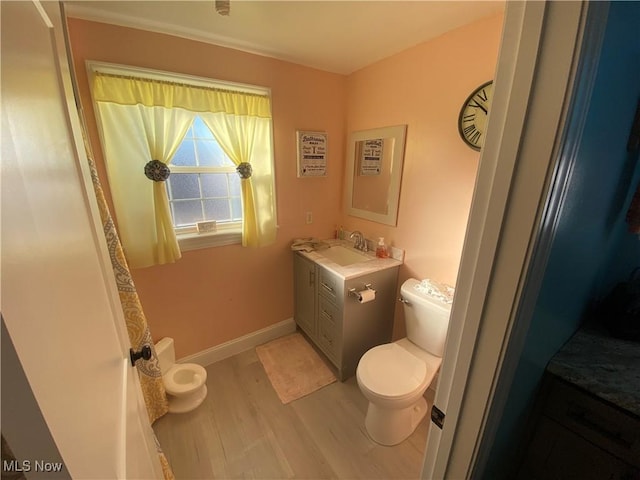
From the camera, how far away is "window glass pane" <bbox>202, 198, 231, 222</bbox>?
77.7 inches

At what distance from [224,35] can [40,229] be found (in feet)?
5.85

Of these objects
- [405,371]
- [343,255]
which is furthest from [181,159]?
[405,371]

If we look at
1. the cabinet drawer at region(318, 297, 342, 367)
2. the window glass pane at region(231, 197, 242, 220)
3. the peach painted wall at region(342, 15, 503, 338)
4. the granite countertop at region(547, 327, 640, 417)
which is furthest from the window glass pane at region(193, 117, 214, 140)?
the granite countertop at region(547, 327, 640, 417)

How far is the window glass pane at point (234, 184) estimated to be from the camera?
2017mm

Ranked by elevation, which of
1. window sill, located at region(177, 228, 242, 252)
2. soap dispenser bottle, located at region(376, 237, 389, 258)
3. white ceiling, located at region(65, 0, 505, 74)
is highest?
white ceiling, located at region(65, 0, 505, 74)

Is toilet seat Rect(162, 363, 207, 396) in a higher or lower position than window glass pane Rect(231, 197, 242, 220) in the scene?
lower

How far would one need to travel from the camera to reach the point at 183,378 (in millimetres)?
1819

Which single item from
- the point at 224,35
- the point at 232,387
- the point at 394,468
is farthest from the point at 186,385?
the point at 224,35

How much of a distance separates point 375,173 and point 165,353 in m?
2.05

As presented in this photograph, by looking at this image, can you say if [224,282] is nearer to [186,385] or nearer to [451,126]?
[186,385]

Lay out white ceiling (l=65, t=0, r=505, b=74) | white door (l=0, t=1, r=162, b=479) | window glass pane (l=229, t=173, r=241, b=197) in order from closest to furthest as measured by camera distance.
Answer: white door (l=0, t=1, r=162, b=479) → white ceiling (l=65, t=0, r=505, b=74) → window glass pane (l=229, t=173, r=241, b=197)

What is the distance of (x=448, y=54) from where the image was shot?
4.91ft

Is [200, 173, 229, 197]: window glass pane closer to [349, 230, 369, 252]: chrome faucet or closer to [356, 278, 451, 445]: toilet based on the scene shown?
[349, 230, 369, 252]: chrome faucet

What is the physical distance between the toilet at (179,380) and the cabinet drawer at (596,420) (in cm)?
186
